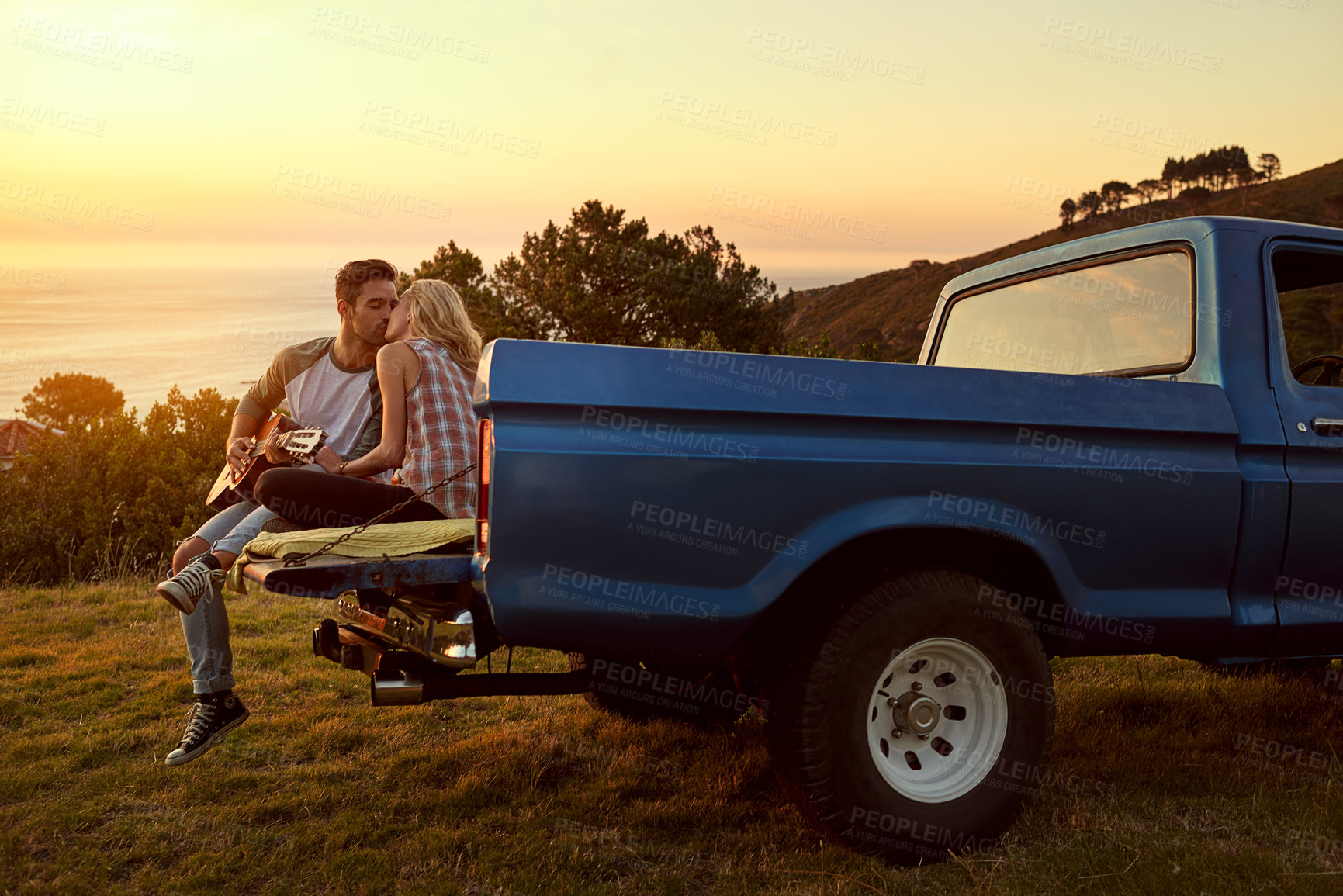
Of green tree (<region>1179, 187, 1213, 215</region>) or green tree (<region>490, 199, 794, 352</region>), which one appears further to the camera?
green tree (<region>1179, 187, 1213, 215</region>)

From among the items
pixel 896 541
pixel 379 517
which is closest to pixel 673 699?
pixel 896 541

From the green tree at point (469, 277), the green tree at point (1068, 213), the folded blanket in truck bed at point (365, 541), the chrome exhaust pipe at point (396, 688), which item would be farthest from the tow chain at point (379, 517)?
the green tree at point (1068, 213)

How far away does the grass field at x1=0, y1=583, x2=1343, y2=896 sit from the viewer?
2.75 meters

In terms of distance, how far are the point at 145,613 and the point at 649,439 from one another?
5186 millimetres

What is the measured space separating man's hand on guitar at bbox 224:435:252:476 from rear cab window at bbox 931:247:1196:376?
2.87 meters

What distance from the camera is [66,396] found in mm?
75000

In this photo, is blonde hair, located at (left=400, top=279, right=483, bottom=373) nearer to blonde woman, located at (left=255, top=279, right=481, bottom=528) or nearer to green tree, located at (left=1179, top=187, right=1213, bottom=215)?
blonde woman, located at (left=255, top=279, right=481, bottom=528)

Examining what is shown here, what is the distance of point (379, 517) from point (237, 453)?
1125mm

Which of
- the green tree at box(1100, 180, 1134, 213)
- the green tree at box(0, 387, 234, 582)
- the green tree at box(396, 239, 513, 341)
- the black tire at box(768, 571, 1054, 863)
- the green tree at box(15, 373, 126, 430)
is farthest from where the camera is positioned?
the green tree at box(15, 373, 126, 430)

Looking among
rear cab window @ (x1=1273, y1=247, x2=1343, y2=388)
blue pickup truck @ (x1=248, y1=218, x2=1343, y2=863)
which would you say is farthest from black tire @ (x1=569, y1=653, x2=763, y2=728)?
rear cab window @ (x1=1273, y1=247, x2=1343, y2=388)

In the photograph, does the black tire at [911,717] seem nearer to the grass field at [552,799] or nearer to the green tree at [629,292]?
the grass field at [552,799]

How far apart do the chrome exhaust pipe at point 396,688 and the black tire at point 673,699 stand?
3.17 feet

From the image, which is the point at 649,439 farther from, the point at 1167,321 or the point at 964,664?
Result: the point at 1167,321

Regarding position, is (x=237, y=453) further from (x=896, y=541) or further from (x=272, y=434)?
(x=896, y=541)
